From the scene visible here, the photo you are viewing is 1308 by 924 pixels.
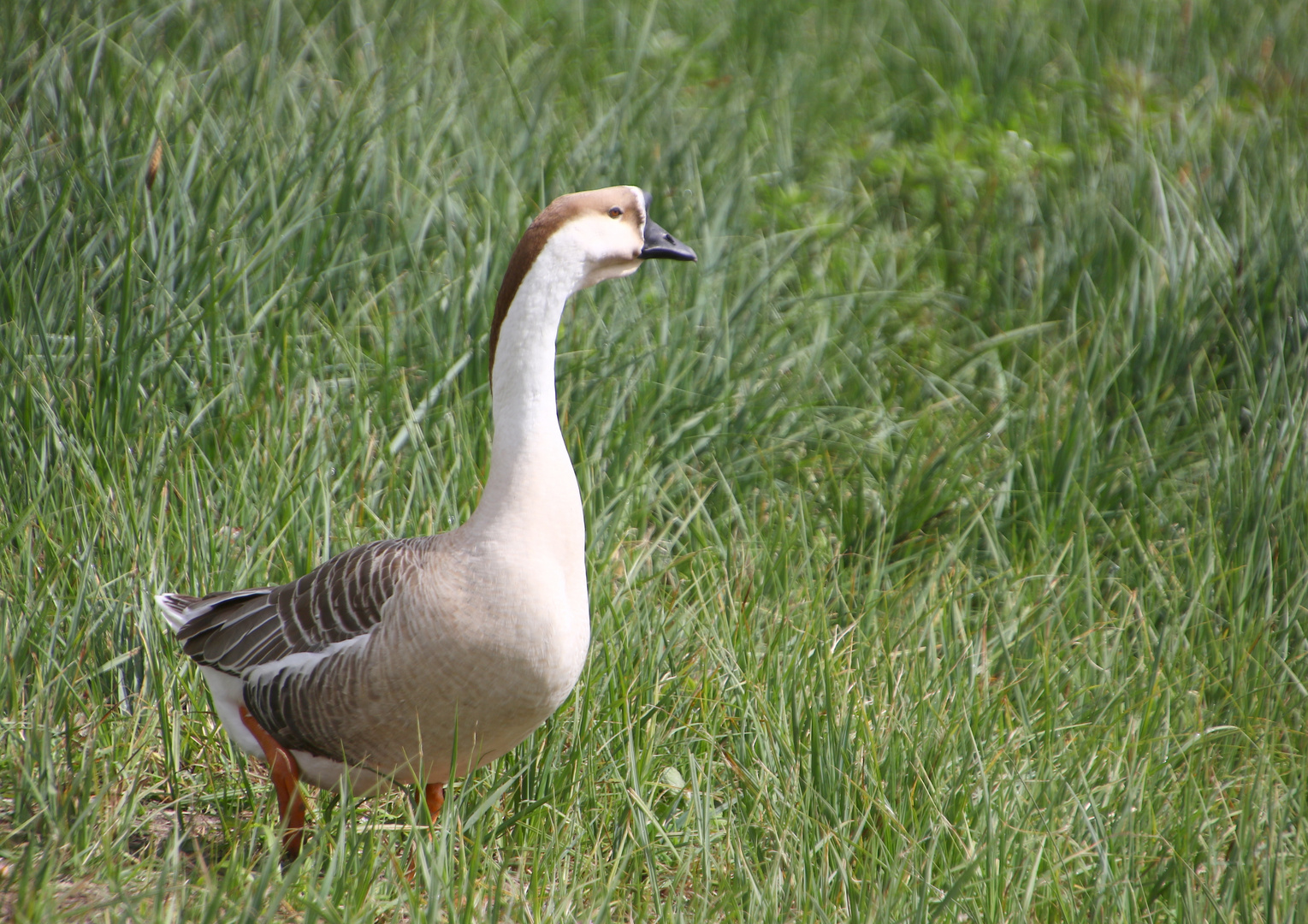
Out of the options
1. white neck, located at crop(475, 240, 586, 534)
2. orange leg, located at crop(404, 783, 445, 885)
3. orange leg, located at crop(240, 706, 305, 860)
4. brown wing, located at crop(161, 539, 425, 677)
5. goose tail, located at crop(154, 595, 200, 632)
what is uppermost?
white neck, located at crop(475, 240, 586, 534)

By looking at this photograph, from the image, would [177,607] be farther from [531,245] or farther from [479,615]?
[531,245]

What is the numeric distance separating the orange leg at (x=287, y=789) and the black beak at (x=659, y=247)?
1.41 metres

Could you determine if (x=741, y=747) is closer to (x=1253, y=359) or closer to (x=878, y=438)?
(x=878, y=438)

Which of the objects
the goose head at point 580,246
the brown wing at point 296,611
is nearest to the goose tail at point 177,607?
the brown wing at point 296,611

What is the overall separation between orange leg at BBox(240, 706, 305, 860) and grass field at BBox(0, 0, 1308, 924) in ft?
0.27

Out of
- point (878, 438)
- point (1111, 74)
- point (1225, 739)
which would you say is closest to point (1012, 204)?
point (1111, 74)

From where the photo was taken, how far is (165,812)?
2764mm

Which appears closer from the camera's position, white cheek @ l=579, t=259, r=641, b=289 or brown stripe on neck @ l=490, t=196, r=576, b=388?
brown stripe on neck @ l=490, t=196, r=576, b=388

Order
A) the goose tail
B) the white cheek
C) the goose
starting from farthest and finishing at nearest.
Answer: the goose tail
the white cheek
the goose

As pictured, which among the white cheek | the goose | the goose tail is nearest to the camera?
the goose

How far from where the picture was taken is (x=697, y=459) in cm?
398

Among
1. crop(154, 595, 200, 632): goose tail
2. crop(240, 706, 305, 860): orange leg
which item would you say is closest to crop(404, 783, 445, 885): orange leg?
crop(240, 706, 305, 860): orange leg

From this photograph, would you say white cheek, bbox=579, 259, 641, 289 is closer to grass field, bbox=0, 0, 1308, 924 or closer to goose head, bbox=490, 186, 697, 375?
goose head, bbox=490, 186, 697, 375

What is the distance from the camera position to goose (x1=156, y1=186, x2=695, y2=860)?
7.77ft
